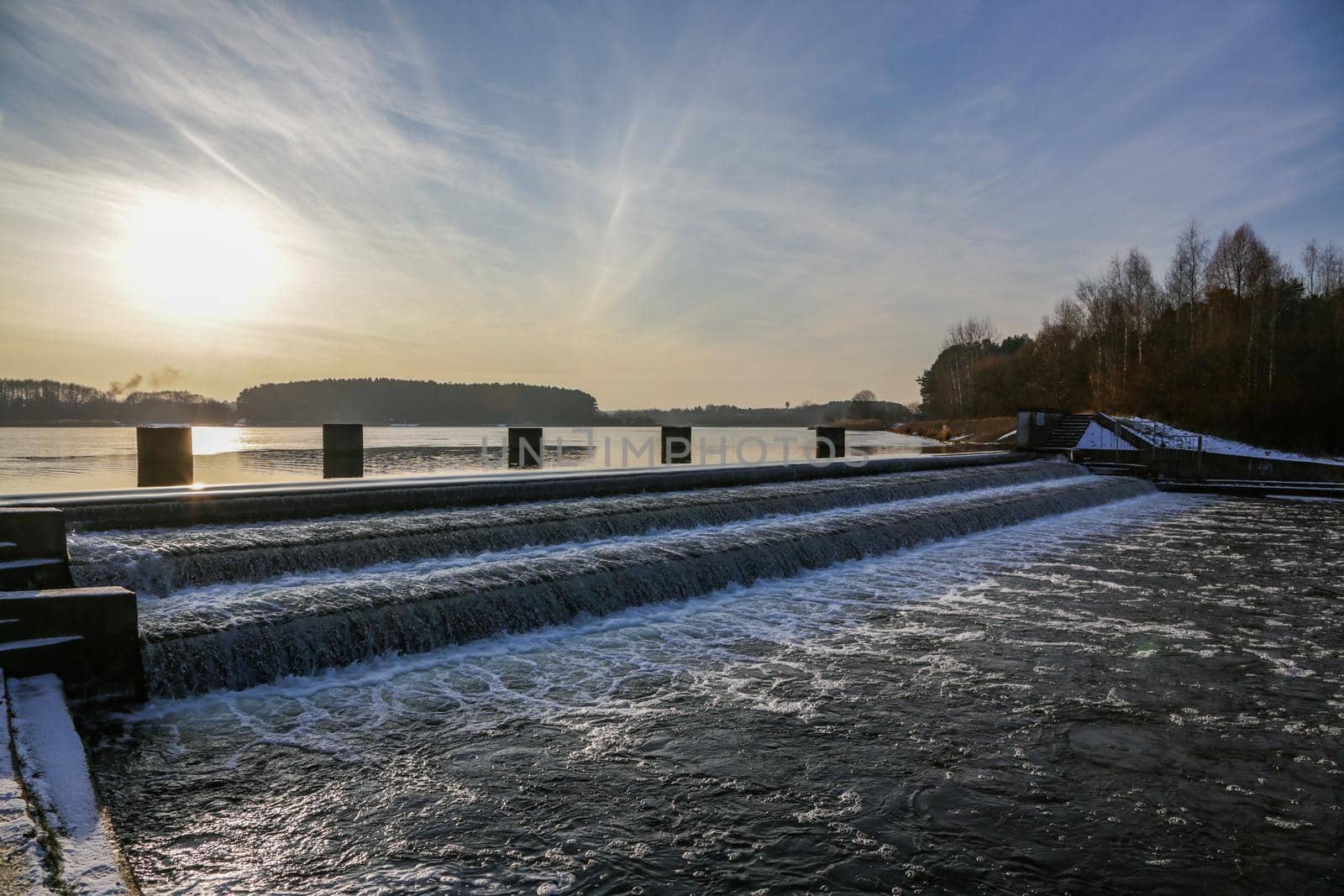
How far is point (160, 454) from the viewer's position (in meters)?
12.7

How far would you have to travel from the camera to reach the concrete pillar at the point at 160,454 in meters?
12.7

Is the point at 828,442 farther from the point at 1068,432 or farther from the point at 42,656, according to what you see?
the point at 42,656

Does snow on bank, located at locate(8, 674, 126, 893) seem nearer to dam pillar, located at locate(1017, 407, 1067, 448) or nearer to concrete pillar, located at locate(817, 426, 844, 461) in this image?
concrete pillar, located at locate(817, 426, 844, 461)

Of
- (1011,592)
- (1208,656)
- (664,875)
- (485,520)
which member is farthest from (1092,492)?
(664,875)

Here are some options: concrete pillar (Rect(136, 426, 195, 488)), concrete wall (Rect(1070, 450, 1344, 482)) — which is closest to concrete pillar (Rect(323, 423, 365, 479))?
concrete pillar (Rect(136, 426, 195, 488))

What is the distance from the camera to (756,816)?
12.1 ft

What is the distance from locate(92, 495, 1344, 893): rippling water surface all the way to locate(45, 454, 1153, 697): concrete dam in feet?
0.96

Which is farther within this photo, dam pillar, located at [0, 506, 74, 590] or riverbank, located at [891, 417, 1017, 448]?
riverbank, located at [891, 417, 1017, 448]

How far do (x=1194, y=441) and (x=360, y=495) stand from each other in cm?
3038

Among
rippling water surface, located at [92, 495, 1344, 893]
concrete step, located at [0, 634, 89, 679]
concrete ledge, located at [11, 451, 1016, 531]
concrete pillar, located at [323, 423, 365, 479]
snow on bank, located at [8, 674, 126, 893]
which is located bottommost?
rippling water surface, located at [92, 495, 1344, 893]

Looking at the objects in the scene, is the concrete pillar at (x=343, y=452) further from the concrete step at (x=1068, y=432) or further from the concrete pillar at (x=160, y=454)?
the concrete step at (x=1068, y=432)

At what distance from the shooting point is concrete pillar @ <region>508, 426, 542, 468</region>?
2083cm

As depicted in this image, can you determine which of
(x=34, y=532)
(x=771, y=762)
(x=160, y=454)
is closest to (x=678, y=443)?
(x=160, y=454)

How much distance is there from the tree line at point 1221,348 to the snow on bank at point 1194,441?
296cm
